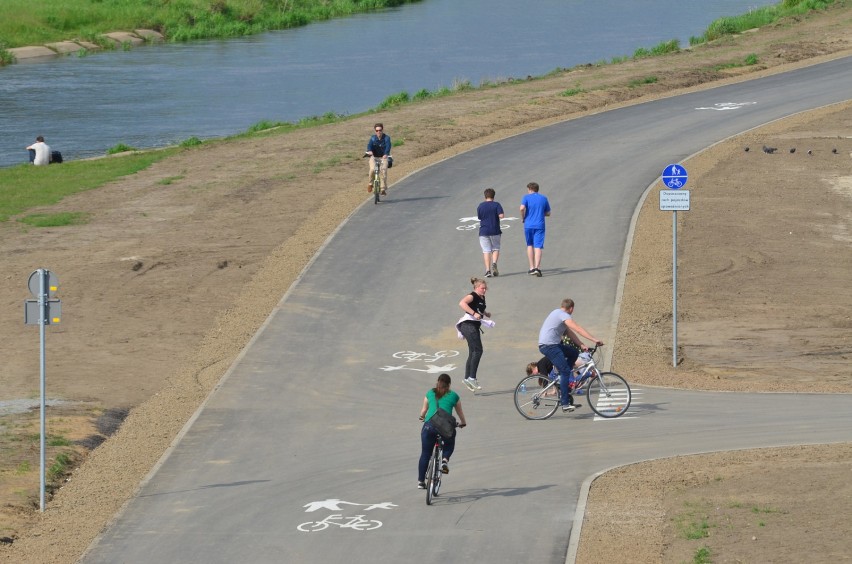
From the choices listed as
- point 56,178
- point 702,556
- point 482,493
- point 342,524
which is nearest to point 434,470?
point 482,493

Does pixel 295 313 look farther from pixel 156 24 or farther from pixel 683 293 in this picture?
pixel 156 24

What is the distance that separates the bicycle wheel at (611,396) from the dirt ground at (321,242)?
166 cm

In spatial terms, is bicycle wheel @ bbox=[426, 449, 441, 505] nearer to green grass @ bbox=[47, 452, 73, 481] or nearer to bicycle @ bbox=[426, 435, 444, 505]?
bicycle @ bbox=[426, 435, 444, 505]

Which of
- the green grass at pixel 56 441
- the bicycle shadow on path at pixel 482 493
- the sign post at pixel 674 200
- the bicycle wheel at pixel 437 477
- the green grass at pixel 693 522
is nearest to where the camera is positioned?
the green grass at pixel 693 522

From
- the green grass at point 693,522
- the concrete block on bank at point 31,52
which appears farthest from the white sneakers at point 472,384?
the concrete block on bank at point 31,52

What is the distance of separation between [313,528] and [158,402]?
6226mm

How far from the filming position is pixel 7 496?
16969mm

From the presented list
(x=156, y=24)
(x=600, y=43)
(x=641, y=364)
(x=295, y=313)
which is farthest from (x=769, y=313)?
(x=156, y=24)

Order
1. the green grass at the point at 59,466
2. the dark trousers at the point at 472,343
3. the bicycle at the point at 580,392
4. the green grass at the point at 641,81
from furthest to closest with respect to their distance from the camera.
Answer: the green grass at the point at 641,81, the dark trousers at the point at 472,343, the bicycle at the point at 580,392, the green grass at the point at 59,466

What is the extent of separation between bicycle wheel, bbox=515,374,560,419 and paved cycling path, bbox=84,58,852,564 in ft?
0.70

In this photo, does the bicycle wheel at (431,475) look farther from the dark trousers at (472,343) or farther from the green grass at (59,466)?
the green grass at (59,466)

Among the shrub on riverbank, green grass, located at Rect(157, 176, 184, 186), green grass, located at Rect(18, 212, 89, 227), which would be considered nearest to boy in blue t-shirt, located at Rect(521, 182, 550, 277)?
green grass, located at Rect(18, 212, 89, 227)

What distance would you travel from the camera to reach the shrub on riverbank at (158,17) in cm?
8950

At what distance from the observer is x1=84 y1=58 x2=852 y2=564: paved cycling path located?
1541 centimetres
